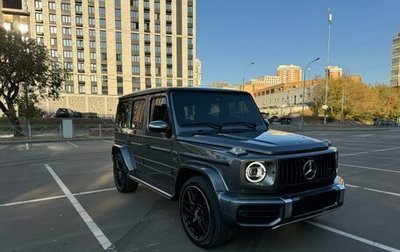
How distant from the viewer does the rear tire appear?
20.2ft

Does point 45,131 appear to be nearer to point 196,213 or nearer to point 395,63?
point 196,213

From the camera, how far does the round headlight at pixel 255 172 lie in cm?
322

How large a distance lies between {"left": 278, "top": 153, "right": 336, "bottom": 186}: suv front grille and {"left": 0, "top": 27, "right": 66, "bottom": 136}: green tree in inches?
892

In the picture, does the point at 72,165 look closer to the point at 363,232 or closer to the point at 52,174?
the point at 52,174

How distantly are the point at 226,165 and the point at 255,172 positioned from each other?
1.09 ft

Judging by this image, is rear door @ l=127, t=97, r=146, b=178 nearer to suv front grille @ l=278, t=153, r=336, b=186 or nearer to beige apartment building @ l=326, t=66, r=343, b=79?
suv front grille @ l=278, t=153, r=336, b=186

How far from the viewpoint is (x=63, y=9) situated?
7081 cm

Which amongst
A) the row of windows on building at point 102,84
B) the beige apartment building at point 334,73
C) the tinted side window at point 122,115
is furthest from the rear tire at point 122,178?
the row of windows on building at point 102,84

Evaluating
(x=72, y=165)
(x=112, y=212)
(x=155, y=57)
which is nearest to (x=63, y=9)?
(x=155, y=57)

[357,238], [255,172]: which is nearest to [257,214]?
[255,172]

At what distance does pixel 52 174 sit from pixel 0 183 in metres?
1.35

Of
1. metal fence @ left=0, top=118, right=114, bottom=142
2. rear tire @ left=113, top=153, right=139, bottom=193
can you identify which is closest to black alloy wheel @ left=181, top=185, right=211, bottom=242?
rear tire @ left=113, top=153, right=139, bottom=193

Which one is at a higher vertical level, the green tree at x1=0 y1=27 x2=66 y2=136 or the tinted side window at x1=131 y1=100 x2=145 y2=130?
the green tree at x1=0 y1=27 x2=66 y2=136

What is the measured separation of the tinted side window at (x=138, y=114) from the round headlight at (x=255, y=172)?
269cm
